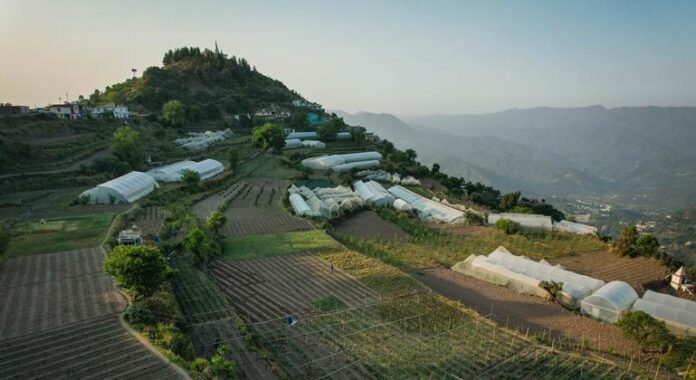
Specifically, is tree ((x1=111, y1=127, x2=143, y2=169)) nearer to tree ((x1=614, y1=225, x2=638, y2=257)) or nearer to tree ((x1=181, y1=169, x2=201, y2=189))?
tree ((x1=181, y1=169, x2=201, y2=189))

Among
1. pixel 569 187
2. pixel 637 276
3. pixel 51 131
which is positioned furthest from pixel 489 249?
pixel 569 187

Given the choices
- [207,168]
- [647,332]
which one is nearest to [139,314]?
[647,332]

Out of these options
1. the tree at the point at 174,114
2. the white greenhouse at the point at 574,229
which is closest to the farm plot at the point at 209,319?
the white greenhouse at the point at 574,229

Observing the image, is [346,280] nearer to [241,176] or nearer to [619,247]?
[619,247]

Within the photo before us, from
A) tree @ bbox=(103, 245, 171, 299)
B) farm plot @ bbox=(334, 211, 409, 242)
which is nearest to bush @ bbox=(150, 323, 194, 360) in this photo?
tree @ bbox=(103, 245, 171, 299)

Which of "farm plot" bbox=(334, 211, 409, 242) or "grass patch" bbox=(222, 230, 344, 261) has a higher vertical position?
"grass patch" bbox=(222, 230, 344, 261)

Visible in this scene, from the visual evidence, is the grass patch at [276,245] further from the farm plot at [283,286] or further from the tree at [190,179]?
the tree at [190,179]
